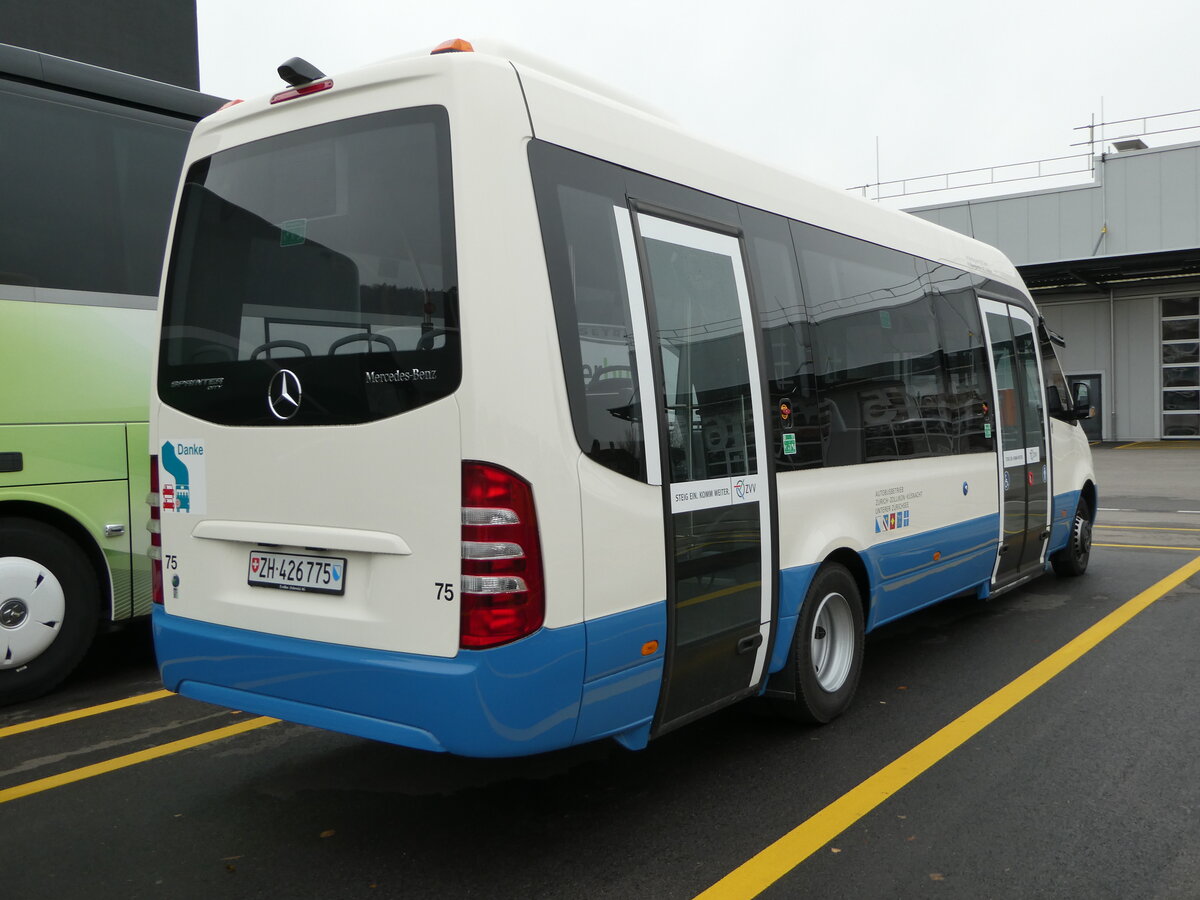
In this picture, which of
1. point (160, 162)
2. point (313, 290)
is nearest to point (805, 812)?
point (313, 290)

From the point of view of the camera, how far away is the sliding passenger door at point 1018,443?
6.72m

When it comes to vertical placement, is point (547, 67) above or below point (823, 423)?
above

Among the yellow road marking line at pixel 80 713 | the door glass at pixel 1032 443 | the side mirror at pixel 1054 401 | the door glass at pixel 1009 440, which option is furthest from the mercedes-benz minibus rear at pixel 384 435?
the side mirror at pixel 1054 401

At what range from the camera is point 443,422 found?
312 centimetres

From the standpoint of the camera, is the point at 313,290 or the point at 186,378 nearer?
the point at 313,290

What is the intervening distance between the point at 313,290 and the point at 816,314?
2381 mm

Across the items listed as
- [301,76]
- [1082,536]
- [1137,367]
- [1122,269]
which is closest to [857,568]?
[301,76]

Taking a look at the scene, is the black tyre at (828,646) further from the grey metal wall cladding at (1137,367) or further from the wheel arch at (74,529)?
the grey metal wall cladding at (1137,367)

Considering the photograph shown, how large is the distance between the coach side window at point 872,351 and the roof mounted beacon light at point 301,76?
2233 millimetres

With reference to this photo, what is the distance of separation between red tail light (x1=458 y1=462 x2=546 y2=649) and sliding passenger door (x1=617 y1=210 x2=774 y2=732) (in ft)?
2.12

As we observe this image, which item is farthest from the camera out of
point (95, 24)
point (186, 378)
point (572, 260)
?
point (95, 24)

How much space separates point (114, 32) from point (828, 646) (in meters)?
17.4

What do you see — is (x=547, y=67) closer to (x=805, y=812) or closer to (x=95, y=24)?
(x=805, y=812)

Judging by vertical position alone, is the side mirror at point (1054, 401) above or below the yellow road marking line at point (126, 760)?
above
